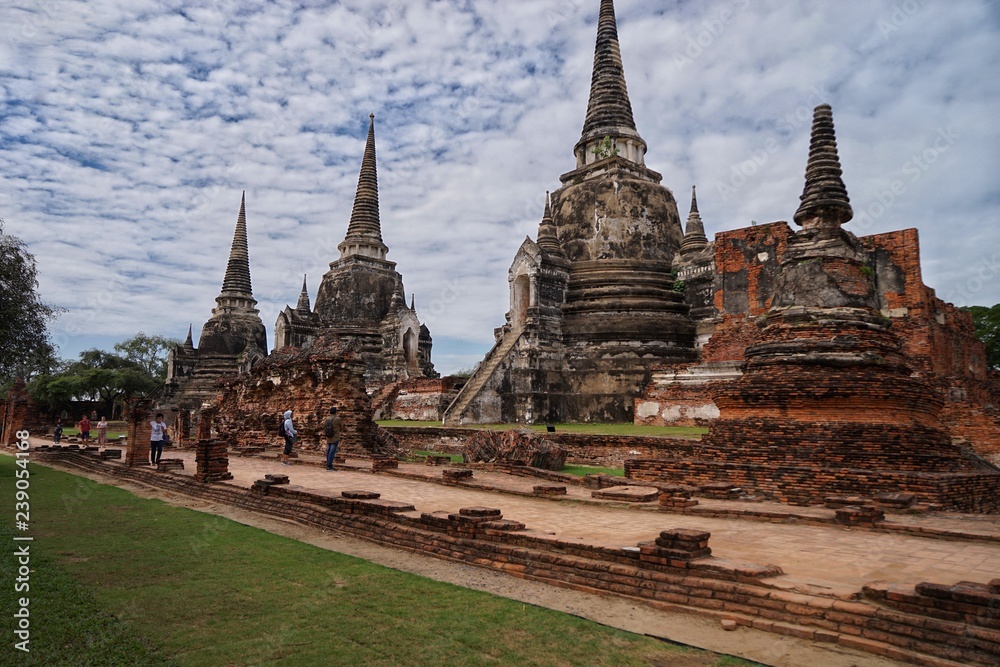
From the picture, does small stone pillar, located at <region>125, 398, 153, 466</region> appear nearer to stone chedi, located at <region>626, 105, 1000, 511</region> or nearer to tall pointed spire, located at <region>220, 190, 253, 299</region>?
stone chedi, located at <region>626, 105, 1000, 511</region>

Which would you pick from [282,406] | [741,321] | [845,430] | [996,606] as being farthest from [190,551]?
[741,321]

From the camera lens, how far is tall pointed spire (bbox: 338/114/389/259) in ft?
125

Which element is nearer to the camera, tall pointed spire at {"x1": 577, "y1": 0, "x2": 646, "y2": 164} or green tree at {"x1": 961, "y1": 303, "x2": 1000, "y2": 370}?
tall pointed spire at {"x1": 577, "y1": 0, "x2": 646, "y2": 164}

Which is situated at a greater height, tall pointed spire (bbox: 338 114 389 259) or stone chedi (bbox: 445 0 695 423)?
tall pointed spire (bbox: 338 114 389 259)

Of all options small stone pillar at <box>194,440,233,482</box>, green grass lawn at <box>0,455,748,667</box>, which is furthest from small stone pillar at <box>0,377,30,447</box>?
green grass lawn at <box>0,455,748,667</box>

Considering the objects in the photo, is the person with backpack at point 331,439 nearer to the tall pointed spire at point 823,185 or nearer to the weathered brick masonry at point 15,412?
the tall pointed spire at point 823,185

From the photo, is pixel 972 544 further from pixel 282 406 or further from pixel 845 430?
pixel 282 406

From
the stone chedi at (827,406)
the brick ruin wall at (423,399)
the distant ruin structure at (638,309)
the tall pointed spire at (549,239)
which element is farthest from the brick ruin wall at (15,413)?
the stone chedi at (827,406)

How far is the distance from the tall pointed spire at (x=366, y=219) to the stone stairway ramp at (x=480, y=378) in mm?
17346

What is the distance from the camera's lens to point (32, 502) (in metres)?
9.59

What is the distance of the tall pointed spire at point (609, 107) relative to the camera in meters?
25.6

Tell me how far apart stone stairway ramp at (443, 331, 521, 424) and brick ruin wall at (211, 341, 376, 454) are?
11.6 feet

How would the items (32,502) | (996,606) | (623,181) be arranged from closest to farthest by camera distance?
(996,606) < (32,502) < (623,181)

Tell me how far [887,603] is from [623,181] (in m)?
21.6
